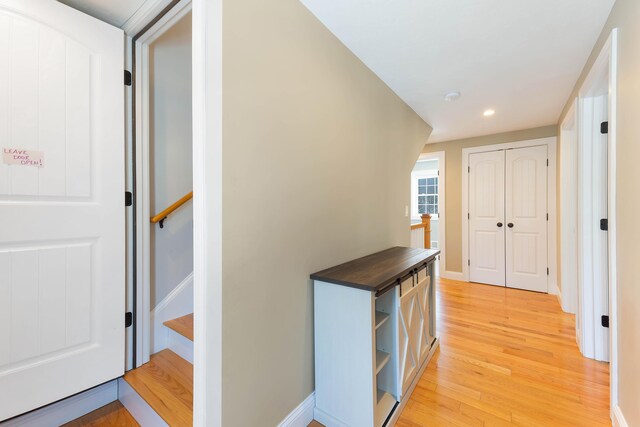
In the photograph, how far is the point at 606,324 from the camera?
2.08 meters

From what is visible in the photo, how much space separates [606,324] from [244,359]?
2.67m

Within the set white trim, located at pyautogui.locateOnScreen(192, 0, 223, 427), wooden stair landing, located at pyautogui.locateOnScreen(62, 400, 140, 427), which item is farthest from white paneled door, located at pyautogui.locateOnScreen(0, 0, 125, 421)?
white trim, located at pyautogui.locateOnScreen(192, 0, 223, 427)

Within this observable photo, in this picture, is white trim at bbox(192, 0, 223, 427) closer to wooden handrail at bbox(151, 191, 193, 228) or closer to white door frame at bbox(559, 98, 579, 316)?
wooden handrail at bbox(151, 191, 193, 228)

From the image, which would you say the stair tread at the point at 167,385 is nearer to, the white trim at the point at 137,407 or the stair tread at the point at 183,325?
the white trim at the point at 137,407

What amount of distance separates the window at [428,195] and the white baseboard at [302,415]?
5.56m

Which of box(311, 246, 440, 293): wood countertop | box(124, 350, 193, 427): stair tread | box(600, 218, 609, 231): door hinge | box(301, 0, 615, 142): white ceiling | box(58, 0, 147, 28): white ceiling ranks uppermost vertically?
box(301, 0, 615, 142): white ceiling

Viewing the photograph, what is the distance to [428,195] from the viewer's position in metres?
6.39

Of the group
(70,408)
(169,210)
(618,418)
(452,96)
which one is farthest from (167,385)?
(452,96)

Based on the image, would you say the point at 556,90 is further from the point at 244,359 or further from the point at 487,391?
the point at 244,359

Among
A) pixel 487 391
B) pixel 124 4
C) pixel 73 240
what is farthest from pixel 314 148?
pixel 487 391

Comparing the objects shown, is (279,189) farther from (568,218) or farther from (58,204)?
(568,218)

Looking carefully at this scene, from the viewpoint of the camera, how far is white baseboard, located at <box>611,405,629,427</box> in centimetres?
138

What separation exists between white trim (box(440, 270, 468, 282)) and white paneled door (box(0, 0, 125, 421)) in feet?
14.6

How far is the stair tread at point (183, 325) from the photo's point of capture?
1.75 metres
